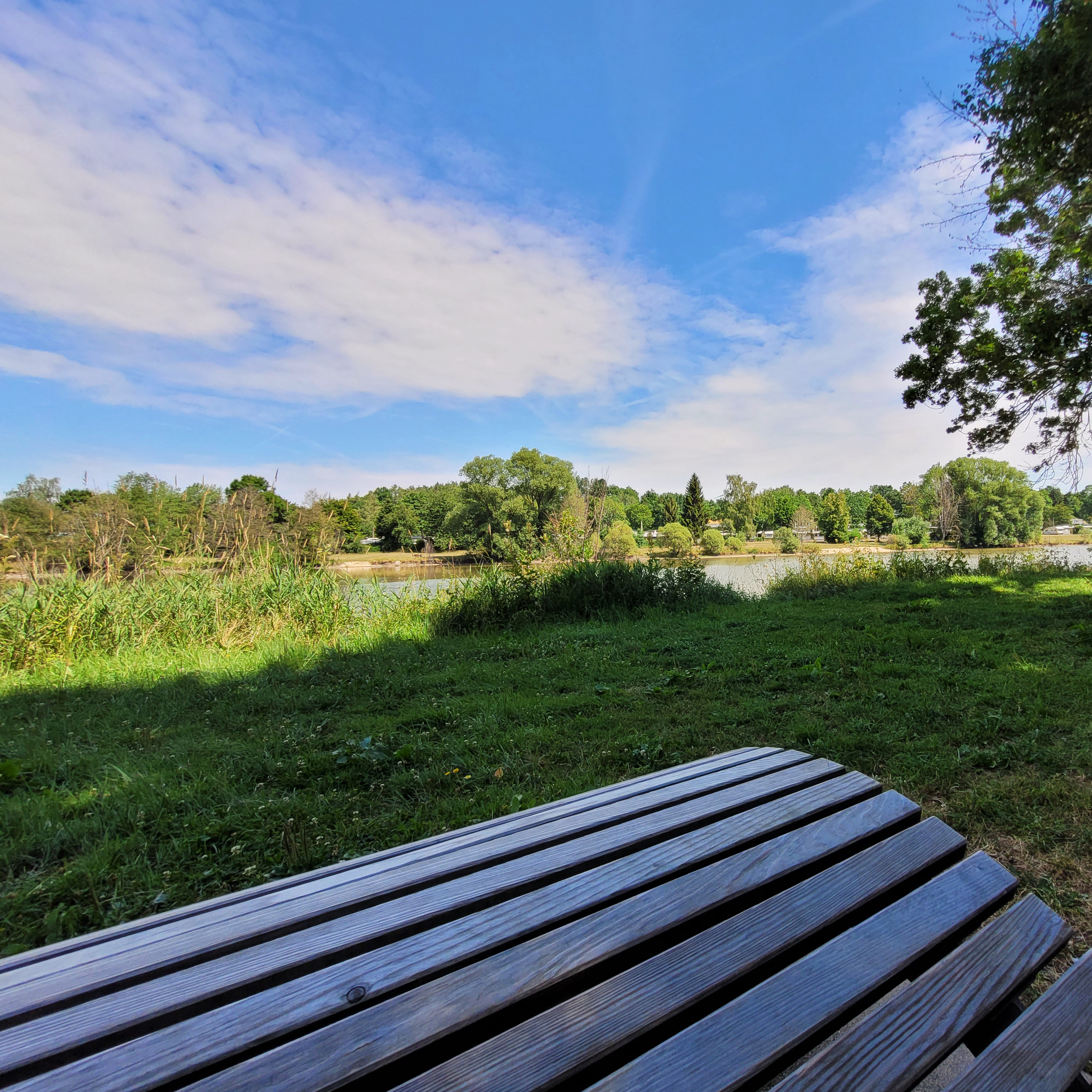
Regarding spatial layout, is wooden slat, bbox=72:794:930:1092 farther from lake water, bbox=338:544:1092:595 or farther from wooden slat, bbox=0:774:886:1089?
lake water, bbox=338:544:1092:595

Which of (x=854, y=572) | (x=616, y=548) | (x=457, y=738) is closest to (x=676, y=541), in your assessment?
(x=854, y=572)

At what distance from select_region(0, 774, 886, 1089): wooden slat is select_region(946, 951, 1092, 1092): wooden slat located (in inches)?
13.3

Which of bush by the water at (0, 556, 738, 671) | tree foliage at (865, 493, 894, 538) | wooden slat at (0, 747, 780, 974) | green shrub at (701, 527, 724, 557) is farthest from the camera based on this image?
tree foliage at (865, 493, 894, 538)

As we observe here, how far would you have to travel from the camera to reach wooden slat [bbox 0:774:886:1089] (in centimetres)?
65

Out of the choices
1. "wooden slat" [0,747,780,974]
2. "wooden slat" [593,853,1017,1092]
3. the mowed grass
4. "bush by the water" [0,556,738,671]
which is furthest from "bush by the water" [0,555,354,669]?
"wooden slat" [593,853,1017,1092]

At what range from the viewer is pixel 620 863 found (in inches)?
40.4

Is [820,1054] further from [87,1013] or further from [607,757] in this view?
[607,757]

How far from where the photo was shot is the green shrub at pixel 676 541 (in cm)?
1013

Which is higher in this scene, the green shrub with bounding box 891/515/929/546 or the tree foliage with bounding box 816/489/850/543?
the tree foliage with bounding box 816/489/850/543

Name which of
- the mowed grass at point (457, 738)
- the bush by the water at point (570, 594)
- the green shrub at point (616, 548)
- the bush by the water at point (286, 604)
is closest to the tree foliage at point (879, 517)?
the green shrub at point (616, 548)

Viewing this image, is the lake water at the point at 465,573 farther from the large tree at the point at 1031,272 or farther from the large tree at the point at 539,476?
the large tree at the point at 539,476

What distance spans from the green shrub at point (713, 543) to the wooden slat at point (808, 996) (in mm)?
24275

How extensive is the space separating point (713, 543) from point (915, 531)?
9.49 meters

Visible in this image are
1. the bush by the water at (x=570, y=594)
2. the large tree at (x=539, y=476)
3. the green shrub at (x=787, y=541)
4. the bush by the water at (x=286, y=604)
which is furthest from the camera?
the large tree at (x=539, y=476)
